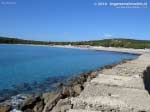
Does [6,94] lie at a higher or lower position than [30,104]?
lower

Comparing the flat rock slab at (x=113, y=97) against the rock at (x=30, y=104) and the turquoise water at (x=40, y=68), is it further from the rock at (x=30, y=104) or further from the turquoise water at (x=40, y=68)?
the turquoise water at (x=40, y=68)

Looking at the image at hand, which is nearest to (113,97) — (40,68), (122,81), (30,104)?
(122,81)

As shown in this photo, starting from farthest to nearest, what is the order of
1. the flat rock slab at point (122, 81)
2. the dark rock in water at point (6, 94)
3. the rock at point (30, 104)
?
the dark rock in water at point (6, 94) → the rock at point (30, 104) → the flat rock slab at point (122, 81)

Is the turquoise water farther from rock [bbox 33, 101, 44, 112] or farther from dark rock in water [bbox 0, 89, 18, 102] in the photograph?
rock [bbox 33, 101, 44, 112]

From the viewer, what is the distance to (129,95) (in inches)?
343

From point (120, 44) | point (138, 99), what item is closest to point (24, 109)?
point (138, 99)

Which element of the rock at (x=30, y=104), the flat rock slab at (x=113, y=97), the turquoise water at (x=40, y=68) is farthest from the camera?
the turquoise water at (x=40, y=68)

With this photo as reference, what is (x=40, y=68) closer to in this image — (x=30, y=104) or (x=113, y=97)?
(x=30, y=104)

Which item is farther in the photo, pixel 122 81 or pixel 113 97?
pixel 122 81

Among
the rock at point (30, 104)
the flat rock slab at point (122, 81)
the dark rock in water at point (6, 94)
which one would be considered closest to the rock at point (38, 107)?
the rock at point (30, 104)

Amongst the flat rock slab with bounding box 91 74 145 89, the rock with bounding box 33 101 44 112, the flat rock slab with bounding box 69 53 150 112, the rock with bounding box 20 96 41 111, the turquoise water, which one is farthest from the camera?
the turquoise water

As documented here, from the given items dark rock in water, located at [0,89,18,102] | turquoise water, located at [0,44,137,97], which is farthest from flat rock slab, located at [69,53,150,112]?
turquoise water, located at [0,44,137,97]

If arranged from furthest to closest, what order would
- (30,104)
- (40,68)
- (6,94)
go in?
(40,68)
(6,94)
(30,104)

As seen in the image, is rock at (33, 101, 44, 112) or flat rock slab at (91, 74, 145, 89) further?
rock at (33, 101, 44, 112)
